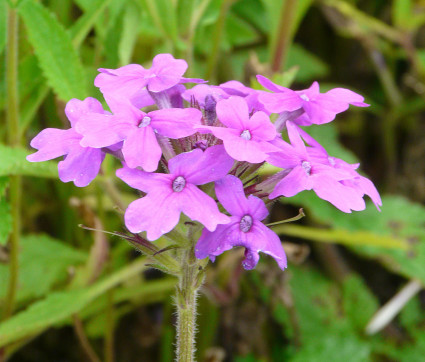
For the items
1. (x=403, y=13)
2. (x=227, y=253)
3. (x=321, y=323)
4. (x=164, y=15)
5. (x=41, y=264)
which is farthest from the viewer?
(x=403, y=13)

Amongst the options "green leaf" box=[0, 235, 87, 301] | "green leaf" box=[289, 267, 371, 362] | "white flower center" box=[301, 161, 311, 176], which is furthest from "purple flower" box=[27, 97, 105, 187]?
"green leaf" box=[289, 267, 371, 362]

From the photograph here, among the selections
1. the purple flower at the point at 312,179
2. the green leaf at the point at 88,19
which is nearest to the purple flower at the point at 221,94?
the purple flower at the point at 312,179

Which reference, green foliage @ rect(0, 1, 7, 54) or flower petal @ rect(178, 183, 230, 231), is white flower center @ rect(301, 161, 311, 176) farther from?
green foliage @ rect(0, 1, 7, 54)

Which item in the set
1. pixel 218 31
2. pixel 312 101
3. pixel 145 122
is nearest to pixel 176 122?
pixel 145 122

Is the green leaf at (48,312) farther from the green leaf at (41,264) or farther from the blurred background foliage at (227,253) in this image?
the green leaf at (41,264)

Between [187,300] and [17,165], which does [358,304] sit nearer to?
[187,300]
